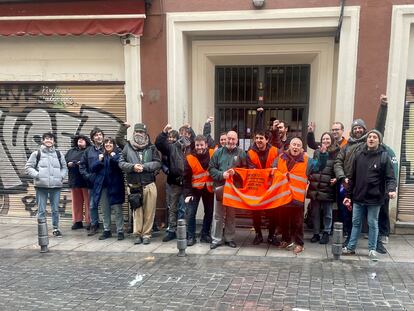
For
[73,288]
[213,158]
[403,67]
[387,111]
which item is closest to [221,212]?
[213,158]

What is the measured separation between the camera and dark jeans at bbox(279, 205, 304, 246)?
6.35m

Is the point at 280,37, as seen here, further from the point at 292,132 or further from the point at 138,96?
the point at 138,96

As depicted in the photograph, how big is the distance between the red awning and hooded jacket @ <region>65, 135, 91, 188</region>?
2.16 m

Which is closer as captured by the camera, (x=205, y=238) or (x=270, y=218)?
(x=270, y=218)

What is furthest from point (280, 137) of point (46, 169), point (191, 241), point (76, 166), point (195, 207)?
point (46, 169)

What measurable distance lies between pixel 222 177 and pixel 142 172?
142 cm

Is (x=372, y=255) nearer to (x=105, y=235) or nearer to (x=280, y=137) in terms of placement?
(x=280, y=137)

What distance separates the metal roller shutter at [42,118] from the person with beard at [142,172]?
1.39 m

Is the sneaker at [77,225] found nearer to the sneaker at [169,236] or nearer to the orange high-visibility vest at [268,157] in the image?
the sneaker at [169,236]

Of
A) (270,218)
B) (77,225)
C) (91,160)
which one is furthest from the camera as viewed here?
(77,225)

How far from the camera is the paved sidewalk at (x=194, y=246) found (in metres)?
6.21

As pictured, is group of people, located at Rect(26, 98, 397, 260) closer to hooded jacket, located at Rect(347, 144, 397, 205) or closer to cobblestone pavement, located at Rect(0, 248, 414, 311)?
hooded jacket, located at Rect(347, 144, 397, 205)

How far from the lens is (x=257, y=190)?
253 inches

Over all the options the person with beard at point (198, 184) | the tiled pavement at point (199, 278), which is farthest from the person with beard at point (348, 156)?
the person with beard at point (198, 184)
